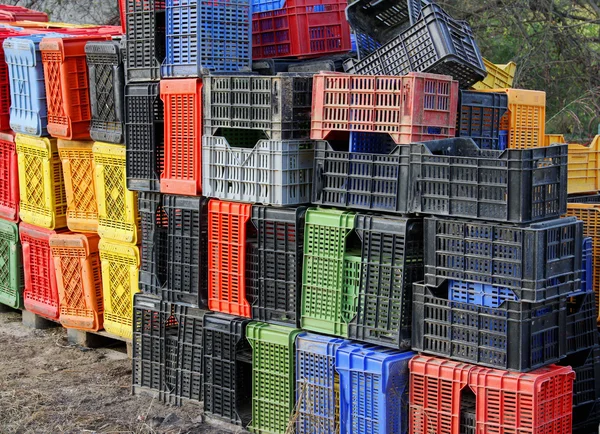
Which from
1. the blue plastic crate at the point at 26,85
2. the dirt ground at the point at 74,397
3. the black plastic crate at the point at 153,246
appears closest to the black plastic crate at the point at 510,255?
the dirt ground at the point at 74,397

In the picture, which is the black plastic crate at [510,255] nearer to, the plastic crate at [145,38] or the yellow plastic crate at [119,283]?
the plastic crate at [145,38]

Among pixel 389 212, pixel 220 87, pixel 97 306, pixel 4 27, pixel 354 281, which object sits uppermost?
pixel 4 27

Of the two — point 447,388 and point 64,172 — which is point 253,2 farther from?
point 447,388

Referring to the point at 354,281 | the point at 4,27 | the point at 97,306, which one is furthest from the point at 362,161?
the point at 4,27

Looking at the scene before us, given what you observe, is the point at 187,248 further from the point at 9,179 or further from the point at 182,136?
the point at 9,179

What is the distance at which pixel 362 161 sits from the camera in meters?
5.59

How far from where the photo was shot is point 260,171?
5.98 metres

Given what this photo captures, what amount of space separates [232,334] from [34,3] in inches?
464

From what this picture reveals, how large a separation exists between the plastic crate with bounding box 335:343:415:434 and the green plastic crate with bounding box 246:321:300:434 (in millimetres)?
415

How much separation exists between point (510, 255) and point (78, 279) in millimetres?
4199

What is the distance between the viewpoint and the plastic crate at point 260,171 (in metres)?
5.86

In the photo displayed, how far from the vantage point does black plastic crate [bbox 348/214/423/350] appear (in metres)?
5.34

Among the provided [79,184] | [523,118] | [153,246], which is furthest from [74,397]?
[523,118]

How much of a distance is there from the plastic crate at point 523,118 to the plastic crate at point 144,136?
226 centimetres
